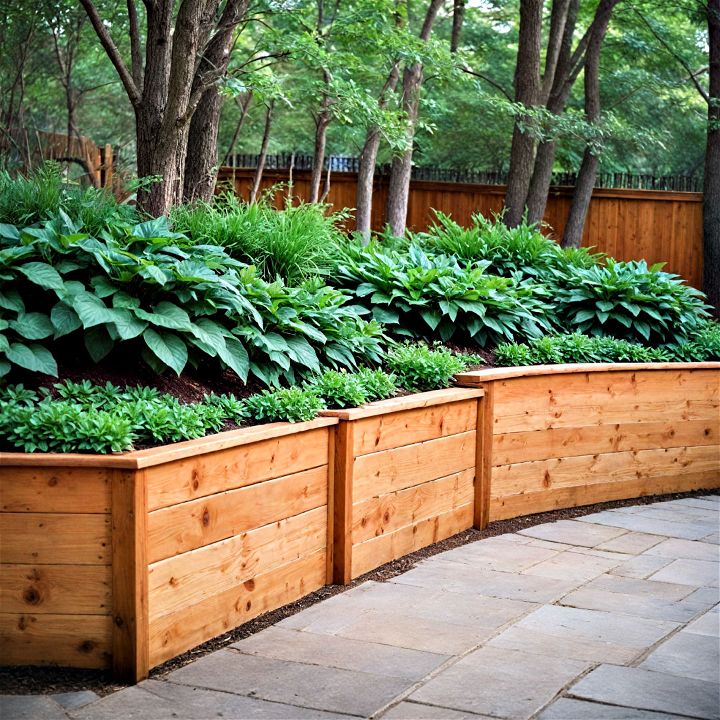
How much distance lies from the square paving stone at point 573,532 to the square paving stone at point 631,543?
1.9 inches

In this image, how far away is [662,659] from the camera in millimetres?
3590

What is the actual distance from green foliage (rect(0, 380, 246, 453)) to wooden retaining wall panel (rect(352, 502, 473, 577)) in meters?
0.99

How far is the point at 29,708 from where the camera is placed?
3.03m

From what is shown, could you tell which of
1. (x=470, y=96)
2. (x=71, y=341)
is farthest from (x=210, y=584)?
(x=470, y=96)

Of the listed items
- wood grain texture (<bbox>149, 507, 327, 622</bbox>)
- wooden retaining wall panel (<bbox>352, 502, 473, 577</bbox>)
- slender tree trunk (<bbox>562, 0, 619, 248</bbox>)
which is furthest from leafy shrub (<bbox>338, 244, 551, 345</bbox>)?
slender tree trunk (<bbox>562, 0, 619, 248</bbox>)

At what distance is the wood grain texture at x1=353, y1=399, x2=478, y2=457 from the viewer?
460cm

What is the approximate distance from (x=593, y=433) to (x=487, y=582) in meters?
1.98

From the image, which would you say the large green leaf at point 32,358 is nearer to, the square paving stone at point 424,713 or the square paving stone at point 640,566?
the square paving stone at point 424,713

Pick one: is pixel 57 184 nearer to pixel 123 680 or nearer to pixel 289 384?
pixel 289 384

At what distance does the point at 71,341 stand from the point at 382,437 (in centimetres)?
152

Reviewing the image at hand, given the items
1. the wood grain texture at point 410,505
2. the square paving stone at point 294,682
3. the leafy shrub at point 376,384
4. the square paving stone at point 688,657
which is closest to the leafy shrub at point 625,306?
the wood grain texture at point 410,505

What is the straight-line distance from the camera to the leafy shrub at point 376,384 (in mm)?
4902

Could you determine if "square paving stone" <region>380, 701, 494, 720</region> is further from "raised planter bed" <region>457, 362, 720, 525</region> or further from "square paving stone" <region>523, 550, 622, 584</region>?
"raised planter bed" <region>457, 362, 720, 525</region>

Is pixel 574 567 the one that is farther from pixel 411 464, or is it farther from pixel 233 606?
pixel 233 606
